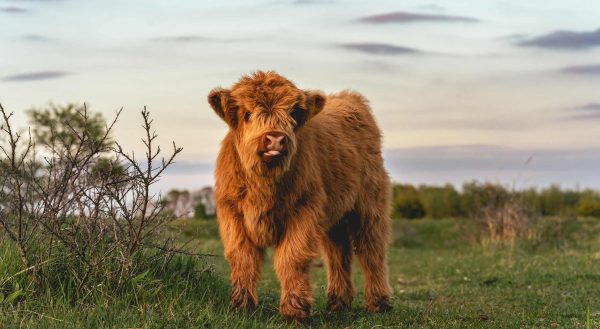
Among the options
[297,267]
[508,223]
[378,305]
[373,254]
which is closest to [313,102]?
[297,267]

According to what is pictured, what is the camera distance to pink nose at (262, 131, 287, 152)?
6359 mm

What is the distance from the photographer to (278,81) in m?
6.84

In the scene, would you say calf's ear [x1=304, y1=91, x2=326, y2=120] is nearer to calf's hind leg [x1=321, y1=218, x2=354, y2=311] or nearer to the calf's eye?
the calf's eye

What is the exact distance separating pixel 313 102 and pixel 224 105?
0.81 m

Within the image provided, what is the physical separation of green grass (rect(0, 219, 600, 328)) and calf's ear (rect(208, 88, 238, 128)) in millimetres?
1406

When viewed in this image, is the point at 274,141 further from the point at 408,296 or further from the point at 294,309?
the point at 408,296

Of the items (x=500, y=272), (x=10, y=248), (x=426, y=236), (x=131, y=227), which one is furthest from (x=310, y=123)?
(x=426, y=236)

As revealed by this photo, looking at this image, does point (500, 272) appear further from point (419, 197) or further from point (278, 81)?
point (419, 197)

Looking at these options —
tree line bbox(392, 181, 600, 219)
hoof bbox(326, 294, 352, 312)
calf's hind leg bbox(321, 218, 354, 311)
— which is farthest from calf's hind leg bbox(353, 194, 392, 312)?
tree line bbox(392, 181, 600, 219)

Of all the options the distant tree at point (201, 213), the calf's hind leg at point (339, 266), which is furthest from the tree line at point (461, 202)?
the calf's hind leg at point (339, 266)

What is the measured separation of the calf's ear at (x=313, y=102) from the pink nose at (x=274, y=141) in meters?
0.62

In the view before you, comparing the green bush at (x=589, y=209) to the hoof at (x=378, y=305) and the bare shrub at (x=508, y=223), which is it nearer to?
the bare shrub at (x=508, y=223)

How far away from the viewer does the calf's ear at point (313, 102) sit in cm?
694

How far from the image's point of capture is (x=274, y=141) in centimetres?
635
